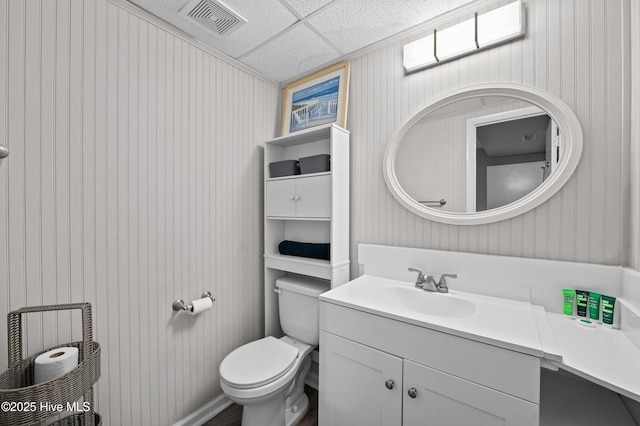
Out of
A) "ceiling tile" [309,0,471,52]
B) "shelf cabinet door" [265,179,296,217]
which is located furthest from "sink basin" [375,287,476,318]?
"ceiling tile" [309,0,471,52]

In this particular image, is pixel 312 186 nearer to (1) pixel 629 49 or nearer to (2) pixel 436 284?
(2) pixel 436 284

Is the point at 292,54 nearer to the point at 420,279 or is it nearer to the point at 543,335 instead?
the point at 420,279

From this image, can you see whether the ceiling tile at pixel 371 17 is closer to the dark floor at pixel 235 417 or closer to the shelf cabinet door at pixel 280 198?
the shelf cabinet door at pixel 280 198

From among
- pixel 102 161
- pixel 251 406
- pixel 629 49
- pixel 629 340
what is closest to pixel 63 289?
pixel 102 161

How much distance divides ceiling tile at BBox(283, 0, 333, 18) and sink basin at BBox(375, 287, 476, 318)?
154cm

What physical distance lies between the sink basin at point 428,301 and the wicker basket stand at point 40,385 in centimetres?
126

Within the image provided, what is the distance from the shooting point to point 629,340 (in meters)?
0.96

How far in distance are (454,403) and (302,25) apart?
196cm

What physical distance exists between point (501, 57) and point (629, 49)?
1.47 ft

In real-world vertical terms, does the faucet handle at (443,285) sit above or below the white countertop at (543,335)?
above

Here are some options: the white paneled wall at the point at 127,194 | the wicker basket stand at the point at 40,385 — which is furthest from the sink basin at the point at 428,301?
the wicker basket stand at the point at 40,385

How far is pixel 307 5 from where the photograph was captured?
137 centimetres

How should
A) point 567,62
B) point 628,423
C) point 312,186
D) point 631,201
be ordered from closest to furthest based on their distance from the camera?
point 628,423, point 631,201, point 567,62, point 312,186

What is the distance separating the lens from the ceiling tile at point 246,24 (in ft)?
4.46
